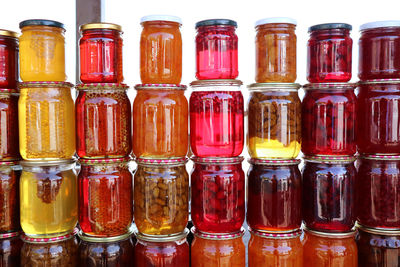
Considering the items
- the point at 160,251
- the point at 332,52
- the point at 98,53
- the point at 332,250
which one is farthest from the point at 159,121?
the point at 332,250

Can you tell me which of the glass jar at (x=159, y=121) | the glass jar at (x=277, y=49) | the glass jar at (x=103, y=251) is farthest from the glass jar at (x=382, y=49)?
the glass jar at (x=103, y=251)

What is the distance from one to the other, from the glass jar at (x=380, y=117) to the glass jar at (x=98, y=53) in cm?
98

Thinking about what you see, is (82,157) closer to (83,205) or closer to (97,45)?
(83,205)

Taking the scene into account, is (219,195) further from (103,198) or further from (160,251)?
(103,198)

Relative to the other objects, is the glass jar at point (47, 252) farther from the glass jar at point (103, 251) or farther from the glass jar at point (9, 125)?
the glass jar at point (9, 125)

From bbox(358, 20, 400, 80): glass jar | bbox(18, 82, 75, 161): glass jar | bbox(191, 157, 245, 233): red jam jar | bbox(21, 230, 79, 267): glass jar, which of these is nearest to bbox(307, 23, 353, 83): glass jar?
bbox(358, 20, 400, 80): glass jar

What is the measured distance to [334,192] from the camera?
1.38 meters

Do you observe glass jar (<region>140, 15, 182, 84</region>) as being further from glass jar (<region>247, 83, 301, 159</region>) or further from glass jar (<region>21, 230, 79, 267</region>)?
glass jar (<region>21, 230, 79, 267</region>)

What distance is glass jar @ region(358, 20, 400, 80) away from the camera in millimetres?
1414

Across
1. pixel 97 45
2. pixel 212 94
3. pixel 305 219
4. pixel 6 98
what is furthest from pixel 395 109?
pixel 6 98

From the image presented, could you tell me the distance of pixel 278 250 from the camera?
4.51ft

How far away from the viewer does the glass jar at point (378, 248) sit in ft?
4.70

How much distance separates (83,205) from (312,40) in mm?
1084

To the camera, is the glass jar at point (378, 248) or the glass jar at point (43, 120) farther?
the glass jar at point (378, 248)
